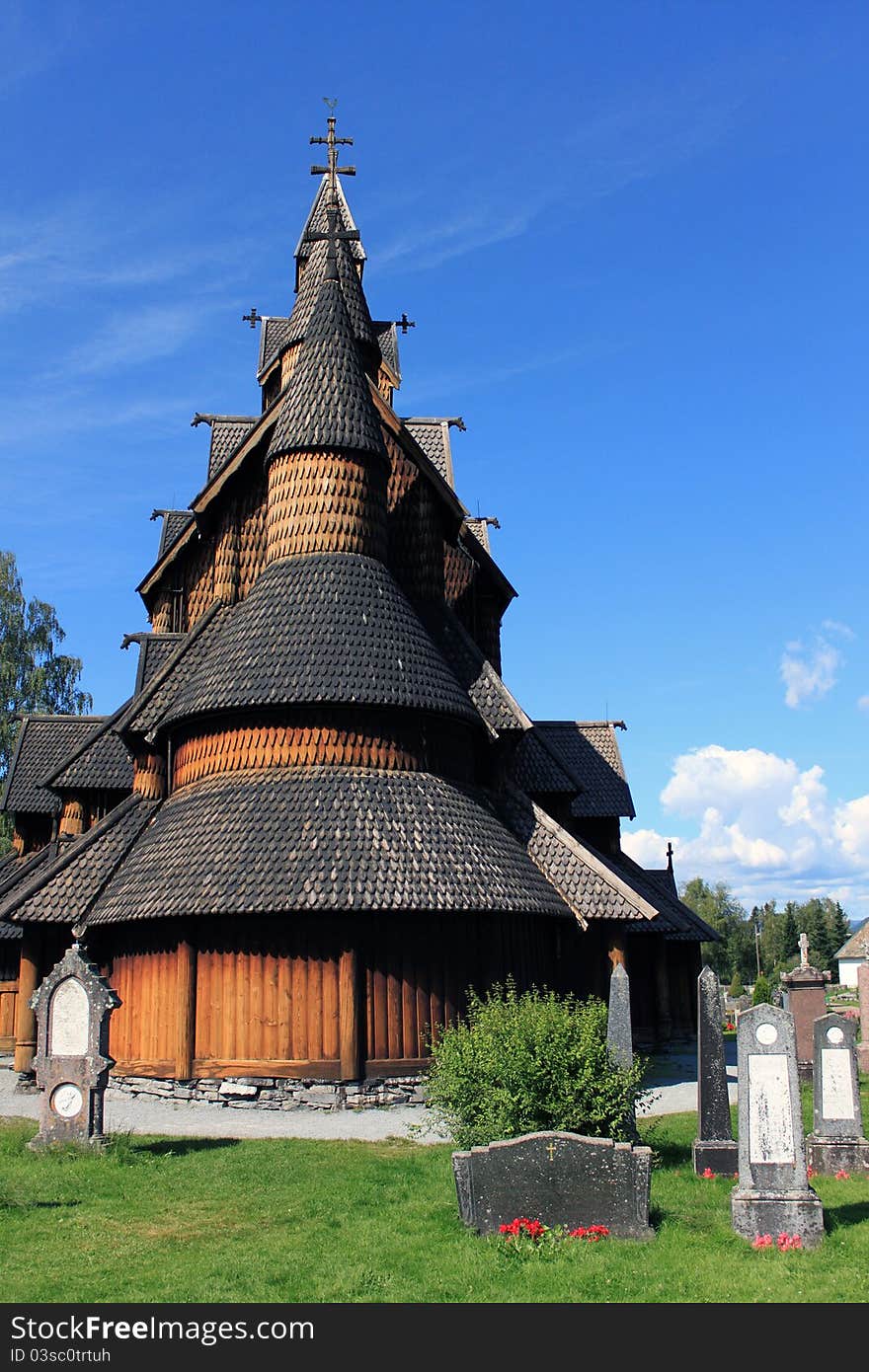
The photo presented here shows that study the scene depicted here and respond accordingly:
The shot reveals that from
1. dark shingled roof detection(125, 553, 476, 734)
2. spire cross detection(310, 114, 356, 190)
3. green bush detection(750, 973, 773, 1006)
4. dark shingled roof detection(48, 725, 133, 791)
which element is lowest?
green bush detection(750, 973, 773, 1006)

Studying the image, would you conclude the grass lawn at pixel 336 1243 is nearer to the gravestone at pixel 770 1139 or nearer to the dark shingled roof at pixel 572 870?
the gravestone at pixel 770 1139

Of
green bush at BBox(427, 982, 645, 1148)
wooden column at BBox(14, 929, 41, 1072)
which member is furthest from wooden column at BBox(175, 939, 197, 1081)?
green bush at BBox(427, 982, 645, 1148)

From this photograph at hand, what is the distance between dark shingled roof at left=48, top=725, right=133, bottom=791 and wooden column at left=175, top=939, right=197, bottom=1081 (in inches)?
253

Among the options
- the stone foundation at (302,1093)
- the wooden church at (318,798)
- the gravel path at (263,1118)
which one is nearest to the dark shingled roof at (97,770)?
the wooden church at (318,798)

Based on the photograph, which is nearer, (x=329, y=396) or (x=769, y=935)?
(x=329, y=396)

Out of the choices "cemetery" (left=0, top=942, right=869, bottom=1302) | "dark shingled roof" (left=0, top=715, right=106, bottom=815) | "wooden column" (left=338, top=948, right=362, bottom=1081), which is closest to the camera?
"cemetery" (left=0, top=942, right=869, bottom=1302)

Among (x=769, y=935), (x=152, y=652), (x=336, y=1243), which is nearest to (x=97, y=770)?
(x=152, y=652)

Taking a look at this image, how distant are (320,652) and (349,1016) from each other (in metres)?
5.53

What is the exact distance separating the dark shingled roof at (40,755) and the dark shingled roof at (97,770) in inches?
109

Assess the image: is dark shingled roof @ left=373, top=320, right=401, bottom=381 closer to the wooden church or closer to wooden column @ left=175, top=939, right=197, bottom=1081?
the wooden church

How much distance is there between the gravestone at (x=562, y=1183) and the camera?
28.4ft

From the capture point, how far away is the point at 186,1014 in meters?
17.0

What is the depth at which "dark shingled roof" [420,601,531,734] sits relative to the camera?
2091 cm

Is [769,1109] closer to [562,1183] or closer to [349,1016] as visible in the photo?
[562,1183]
